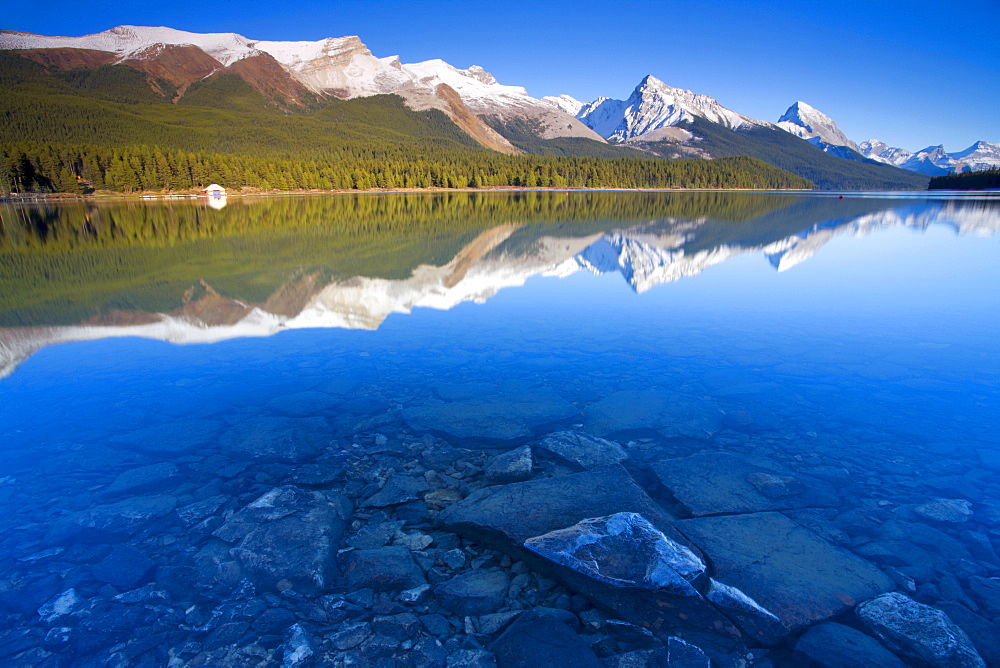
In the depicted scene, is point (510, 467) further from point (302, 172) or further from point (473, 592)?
point (302, 172)

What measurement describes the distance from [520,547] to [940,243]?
122 ft

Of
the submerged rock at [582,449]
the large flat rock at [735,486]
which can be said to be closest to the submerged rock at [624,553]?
the large flat rock at [735,486]

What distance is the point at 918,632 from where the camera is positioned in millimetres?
3934

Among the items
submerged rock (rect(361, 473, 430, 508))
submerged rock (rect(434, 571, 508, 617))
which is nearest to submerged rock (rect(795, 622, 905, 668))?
submerged rock (rect(434, 571, 508, 617))

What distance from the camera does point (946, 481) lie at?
6.11 meters

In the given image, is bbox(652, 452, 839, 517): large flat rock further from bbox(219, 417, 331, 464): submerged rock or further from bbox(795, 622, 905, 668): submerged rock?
bbox(219, 417, 331, 464): submerged rock

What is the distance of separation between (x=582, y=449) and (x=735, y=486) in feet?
6.06

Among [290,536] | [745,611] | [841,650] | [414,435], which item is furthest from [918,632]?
[414,435]

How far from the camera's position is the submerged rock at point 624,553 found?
4.20 m

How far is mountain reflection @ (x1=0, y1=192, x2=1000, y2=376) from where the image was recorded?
12984mm

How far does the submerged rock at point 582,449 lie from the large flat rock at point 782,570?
1.43 meters

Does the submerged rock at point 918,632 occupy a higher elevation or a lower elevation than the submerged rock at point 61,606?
higher

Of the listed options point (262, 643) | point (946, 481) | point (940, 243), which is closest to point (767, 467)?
point (946, 481)

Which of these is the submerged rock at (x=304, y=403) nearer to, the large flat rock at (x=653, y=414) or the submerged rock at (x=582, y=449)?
the submerged rock at (x=582, y=449)
